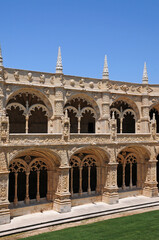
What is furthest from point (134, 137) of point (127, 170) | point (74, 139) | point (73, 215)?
point (73, 215)

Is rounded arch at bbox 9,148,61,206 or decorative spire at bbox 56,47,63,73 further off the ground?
decorative spire at bbox 56,47,63,73

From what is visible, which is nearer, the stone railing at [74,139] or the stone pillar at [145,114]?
the stone railing at [74,139]

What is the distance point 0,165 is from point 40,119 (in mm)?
9519

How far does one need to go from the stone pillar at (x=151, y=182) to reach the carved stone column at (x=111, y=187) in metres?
3.81

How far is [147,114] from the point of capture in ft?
88.8

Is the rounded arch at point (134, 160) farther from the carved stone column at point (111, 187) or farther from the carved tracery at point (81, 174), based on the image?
the carved tracery at point (81, 174)

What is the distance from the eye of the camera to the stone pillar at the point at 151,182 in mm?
25781

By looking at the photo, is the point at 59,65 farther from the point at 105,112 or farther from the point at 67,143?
the point at 67,143

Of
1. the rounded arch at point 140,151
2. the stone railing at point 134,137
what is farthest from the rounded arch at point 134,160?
the stone railing at point 134,137

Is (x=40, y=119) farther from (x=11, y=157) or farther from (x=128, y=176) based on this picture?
(x=128, y=176)

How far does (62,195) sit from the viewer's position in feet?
68.8

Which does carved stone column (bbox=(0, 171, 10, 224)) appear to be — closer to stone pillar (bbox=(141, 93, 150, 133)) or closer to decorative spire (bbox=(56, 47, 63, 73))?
decorative spire (bbox=(56, 47, 63, 73))

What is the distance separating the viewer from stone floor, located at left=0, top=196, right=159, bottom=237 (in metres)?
18.0

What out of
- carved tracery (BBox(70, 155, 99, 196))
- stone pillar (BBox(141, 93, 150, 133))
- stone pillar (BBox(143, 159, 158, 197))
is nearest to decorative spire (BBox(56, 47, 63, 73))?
carved tracery (BBox(70, 155, 99, 196))
